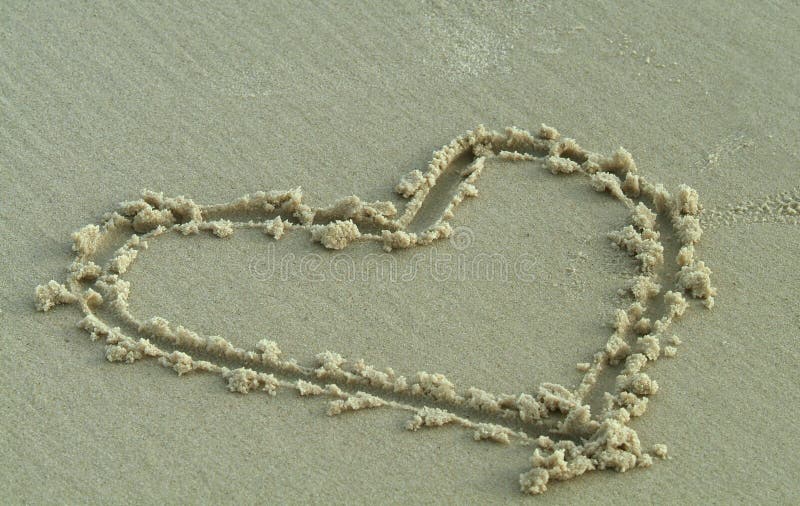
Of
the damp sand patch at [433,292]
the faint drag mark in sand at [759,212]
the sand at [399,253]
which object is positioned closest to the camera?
the sand at [399,253]

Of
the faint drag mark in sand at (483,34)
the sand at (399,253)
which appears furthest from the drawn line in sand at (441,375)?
the faint drag mark in sand at (483,34)

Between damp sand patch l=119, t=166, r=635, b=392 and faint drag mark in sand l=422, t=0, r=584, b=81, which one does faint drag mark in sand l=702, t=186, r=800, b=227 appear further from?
faint drag mark in sand l=422, t=0, r=584, b=81

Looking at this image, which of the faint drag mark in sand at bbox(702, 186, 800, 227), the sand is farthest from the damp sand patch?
the faint drag mark in sand at bbox(702, 186, 800, 227)

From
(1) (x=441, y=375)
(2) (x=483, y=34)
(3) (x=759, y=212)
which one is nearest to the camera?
(1) (x=441, y=375)

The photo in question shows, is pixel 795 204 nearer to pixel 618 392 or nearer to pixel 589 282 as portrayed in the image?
pixel 589 282

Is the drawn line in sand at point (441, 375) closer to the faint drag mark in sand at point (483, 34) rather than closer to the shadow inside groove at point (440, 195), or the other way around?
the shadow inside groove at point (440, 195)

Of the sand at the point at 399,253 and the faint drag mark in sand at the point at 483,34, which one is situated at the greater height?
the faint drag mark in sand at the point at 483,34

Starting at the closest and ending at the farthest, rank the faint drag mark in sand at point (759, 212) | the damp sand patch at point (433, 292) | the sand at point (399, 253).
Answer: the sand at point (399, 253) < the damp sand patch at point (433, 292) < the faint drag mark in sand at point (759, 212)

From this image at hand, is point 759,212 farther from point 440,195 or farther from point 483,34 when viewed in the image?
point 483,34

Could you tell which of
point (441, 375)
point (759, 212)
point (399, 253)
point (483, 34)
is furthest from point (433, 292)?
point (483, 34)
